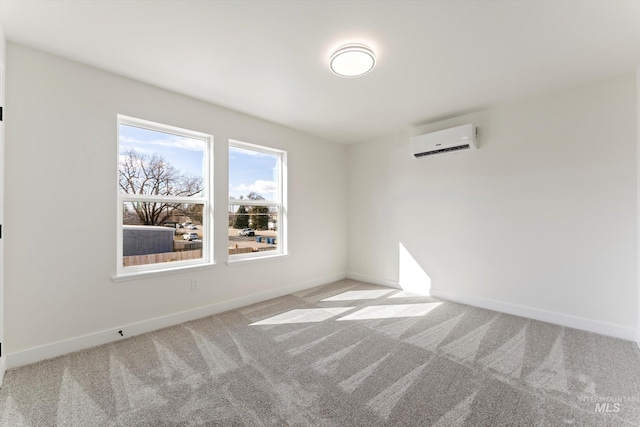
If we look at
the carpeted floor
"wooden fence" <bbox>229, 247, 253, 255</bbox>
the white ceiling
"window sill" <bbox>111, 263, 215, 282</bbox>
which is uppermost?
the white ceiling

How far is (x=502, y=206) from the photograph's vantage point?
133 inches

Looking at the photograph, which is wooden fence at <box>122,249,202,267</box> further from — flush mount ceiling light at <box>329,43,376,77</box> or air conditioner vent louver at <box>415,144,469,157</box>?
air conditioner vent louver at <box>415,144,469,157</box>

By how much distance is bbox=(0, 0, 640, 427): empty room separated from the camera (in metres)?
1.84

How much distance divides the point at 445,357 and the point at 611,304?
1.88 meters

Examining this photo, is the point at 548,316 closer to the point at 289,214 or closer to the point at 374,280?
the point at 374,280

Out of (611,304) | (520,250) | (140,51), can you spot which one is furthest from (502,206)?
(140,51)

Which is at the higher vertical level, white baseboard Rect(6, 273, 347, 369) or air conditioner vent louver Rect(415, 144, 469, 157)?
air conditioner vent louver Rect(415, 144, 469, 157)

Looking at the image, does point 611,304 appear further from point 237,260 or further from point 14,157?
point 14,157

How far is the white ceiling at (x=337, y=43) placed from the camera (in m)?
1.83

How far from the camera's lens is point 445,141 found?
11.9 ft

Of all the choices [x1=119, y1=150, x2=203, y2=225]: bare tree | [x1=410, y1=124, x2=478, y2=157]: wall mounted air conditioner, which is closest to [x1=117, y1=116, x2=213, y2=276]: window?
[x1=119, y1=150, x2=203, y2=225]: bare tree

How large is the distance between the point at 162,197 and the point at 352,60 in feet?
Result: 7.87
